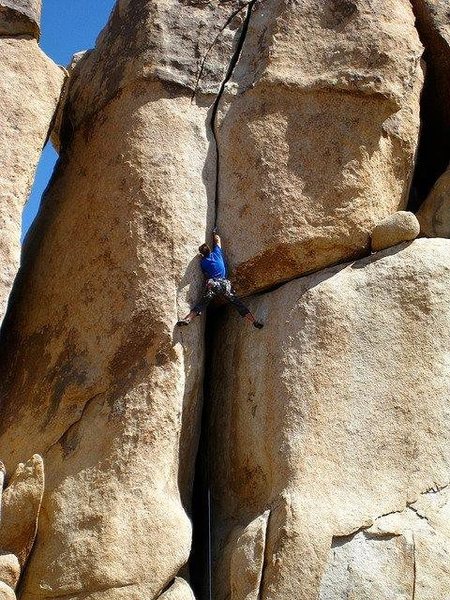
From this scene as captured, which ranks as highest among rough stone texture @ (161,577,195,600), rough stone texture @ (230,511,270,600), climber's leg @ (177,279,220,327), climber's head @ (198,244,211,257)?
climber's head @ (198,244,211,257)

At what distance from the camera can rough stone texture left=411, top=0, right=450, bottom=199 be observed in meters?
9.22

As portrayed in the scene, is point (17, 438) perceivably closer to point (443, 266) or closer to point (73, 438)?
point (73, 438)

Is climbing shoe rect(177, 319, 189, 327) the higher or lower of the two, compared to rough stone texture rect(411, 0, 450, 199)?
lower

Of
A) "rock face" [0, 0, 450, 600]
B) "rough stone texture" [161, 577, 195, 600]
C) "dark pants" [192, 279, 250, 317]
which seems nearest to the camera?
"rough stone texture" [161, 577, 195, 600]

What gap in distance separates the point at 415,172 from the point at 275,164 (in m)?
2.14

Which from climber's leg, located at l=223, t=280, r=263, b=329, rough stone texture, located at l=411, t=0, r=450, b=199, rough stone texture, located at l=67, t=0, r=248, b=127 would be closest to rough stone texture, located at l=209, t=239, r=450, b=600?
climber's leg, located at l=223, t=280, r=263, b=329

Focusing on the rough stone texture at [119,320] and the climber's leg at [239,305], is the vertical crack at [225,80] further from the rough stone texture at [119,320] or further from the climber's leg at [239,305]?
the climber's leg at [239,305]

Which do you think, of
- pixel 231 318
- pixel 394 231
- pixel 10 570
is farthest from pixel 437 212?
pixel 10 570

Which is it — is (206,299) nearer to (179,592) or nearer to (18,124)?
(18,124)

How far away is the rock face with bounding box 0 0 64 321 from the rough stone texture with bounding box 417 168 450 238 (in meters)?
3.45

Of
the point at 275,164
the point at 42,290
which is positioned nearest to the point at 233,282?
the point at 275,164

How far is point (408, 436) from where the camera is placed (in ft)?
24.1

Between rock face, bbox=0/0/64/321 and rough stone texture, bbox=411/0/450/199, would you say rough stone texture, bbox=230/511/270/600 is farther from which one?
rough stone texture, bbox=411/0/450/199

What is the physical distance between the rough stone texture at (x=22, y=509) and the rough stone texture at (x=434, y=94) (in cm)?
464
